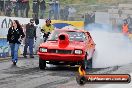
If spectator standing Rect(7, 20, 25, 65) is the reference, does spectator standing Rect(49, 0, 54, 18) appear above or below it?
above

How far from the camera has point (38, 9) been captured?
24.2m

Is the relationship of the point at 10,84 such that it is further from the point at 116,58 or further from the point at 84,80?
the point at 116,58

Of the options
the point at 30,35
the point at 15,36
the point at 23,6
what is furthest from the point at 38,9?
the point at 15,36

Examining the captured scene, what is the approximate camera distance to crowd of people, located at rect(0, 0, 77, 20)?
21.0 meters

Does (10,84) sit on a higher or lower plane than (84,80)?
lower

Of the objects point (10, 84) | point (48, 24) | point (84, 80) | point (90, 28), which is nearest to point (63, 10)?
point (90, 28)

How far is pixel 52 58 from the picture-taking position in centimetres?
1327

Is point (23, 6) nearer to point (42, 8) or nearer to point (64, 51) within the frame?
point (42, 8)

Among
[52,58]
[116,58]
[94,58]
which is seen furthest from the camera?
[116,58]

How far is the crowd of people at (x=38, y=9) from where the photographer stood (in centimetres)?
2097

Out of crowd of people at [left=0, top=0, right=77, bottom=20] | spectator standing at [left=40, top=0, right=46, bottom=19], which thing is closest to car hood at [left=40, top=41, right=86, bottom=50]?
crowd of people at [left=0, top=0, right=77, bottom=20]

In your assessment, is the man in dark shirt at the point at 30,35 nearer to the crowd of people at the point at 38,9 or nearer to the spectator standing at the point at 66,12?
the crowd of people at the point at 38,9

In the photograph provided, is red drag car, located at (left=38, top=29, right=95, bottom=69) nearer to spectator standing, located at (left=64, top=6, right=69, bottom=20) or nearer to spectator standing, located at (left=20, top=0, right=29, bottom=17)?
spectator standing, located at (left=20, top=0, right=29, bottom=17)

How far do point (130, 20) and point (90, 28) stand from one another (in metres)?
6.42
